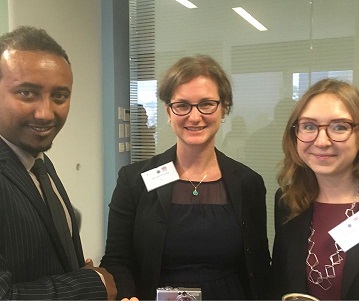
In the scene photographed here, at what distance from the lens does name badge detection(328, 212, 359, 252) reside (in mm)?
1422

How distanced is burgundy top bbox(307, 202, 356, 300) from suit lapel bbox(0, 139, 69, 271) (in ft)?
3.13

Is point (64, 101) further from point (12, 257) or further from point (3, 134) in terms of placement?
point (12, 257)

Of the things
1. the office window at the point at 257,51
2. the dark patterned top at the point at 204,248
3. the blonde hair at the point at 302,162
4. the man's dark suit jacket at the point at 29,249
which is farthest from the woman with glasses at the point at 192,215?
the office window at the point at 257,51

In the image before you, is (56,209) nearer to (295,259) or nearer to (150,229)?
(150,229)

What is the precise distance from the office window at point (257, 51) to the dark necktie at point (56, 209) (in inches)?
57.9

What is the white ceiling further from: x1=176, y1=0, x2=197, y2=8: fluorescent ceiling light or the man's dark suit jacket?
the man's dark suit jacket

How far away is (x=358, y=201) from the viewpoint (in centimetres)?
150

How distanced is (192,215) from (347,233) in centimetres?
59

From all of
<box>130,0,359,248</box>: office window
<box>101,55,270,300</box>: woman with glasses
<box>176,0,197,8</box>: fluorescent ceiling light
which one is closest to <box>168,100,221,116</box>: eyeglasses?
<box>101,55,270,300</box>: woman with glasses

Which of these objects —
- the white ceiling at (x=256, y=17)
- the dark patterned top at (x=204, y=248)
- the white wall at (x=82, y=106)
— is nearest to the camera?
the dark patterned top at (x=204, y=248)

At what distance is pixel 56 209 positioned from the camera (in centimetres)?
130

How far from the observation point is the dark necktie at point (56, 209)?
1277 millimetres

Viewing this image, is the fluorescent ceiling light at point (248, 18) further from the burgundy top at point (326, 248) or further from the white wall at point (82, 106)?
the burgundy top at point (326, 248)

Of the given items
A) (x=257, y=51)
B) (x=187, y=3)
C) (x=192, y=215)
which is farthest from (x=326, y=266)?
(x=187, y=3)
